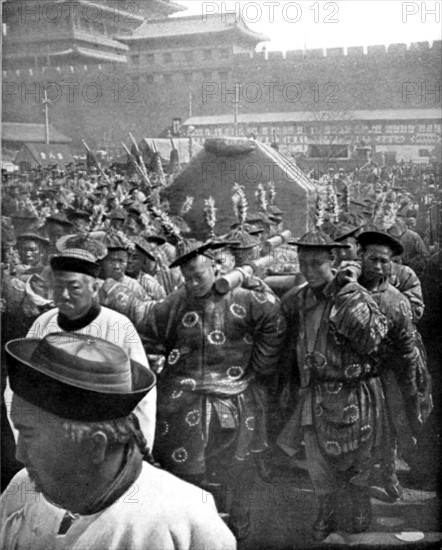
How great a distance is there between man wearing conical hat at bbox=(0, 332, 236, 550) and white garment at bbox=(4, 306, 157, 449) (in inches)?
2.0

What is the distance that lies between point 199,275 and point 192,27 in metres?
1.53

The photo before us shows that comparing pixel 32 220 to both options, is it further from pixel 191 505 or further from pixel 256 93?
pixel 191 505

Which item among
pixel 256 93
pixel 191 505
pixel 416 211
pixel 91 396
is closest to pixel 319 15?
pixel 256 93

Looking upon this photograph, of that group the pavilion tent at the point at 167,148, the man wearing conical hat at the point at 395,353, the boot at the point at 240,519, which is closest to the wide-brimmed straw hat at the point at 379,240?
the man wearing conical hat at the point at 395,353

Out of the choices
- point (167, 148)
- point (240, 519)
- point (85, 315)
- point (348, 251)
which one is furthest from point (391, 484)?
point (167, 148)

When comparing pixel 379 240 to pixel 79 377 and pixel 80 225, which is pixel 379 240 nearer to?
pixel 80 225

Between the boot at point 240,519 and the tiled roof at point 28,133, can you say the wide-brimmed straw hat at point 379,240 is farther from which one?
the tiled roof at point 28,133

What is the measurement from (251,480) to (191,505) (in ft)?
1.59

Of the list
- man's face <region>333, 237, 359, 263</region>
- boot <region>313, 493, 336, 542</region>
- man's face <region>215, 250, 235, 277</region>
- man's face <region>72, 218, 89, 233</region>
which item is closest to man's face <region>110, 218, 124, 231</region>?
man's face <region>72, 218, 89, 233</region>

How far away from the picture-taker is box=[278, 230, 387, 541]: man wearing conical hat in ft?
15.0

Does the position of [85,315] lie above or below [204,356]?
above

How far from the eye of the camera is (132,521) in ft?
13.9

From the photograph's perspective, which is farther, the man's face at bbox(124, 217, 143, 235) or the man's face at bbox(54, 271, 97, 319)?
the man's face at bbox(124, 217, 143, 235)

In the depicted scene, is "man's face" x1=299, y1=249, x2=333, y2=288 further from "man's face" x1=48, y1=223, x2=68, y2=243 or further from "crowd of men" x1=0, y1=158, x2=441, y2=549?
"man's face" x1=48, y1=223, x2=68, y2=243
